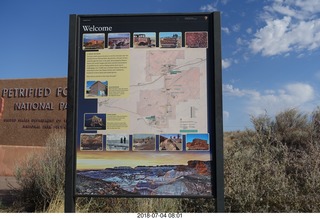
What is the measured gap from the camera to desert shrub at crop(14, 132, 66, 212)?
25.0 ft

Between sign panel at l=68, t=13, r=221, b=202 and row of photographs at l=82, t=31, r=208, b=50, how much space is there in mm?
14

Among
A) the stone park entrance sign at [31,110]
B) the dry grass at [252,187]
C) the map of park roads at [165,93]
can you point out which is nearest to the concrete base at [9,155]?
the stone park entrance sign at [31,110]

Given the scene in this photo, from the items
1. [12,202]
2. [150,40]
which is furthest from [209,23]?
[12,202]

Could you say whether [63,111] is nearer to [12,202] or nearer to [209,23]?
[12,202]

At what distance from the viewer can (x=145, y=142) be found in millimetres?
5426

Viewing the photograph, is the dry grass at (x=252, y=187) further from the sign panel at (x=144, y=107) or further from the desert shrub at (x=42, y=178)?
the sign panel at (x=144, y=107)

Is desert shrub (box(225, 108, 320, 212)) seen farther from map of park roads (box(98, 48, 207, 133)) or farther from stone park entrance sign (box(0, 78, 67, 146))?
stone park entrance sign (box(0, 78, 67, 146))

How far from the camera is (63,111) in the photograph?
830 inches

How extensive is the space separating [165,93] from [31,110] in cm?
1777

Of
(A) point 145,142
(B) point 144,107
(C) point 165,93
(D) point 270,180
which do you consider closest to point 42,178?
(A) point 145,142

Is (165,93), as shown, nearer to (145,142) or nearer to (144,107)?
(144,107)

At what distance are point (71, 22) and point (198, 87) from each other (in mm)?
2136

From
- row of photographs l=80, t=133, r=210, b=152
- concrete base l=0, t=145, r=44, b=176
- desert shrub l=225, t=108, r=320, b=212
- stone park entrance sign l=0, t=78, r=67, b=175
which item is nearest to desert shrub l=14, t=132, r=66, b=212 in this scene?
row of photographs l=80, t=133, r=210, b=152

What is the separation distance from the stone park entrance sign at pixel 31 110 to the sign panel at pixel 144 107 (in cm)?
1570
